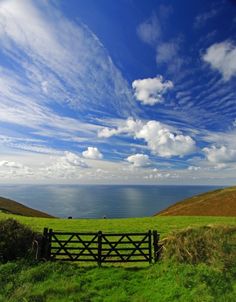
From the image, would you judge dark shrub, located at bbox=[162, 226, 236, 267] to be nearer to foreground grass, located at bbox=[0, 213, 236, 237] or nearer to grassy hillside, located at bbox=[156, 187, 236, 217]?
foreground grass, located at bbox=[0, 213, 236, 237]

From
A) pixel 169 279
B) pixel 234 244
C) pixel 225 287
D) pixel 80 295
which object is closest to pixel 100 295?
pixel 80 295

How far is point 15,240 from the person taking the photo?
20469 millimetres

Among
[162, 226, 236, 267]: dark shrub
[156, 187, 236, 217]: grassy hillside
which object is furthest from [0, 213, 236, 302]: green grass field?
[156, 187, 236, 217]: grassy hillside

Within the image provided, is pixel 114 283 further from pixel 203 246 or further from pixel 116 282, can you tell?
pixel 203 246

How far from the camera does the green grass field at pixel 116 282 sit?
14656 mm

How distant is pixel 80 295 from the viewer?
589 inches

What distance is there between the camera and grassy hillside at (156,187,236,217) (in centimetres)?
6016

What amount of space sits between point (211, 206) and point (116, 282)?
168 feet

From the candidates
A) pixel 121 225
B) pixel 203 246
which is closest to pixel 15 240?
pixel 203 246

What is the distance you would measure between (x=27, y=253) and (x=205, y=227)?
12566 mm

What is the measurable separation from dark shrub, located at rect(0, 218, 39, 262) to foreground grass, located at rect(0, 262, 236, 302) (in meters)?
1.55

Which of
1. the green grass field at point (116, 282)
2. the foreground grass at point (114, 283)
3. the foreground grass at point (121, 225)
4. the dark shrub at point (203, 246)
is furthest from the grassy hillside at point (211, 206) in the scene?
the foreground grass at point (114, 283)

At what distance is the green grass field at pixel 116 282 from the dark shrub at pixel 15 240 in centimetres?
143

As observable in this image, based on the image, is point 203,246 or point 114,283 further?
point 203,246
